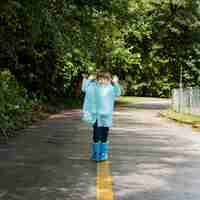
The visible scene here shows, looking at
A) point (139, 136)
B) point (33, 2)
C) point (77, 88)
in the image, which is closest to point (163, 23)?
point (77, 88)

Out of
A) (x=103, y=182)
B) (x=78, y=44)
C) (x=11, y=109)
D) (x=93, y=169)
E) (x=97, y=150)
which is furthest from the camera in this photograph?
(x=11, y=109)

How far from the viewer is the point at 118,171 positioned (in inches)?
410

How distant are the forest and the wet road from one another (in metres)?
2.14

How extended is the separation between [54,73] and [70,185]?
2729 centimetres

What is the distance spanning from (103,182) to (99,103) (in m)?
3.07

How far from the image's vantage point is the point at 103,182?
30.1ft

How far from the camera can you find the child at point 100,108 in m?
11.9

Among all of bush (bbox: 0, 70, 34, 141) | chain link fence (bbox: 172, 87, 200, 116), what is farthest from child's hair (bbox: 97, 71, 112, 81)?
chain link fence (bbox: 172, 87, 200, 116)

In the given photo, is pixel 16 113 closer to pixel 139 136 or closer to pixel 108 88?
pixel 139 136

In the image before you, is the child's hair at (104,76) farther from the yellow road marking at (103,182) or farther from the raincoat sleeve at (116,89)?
the yellow road marking at (103,182)

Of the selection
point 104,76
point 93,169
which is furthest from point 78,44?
point 93,169

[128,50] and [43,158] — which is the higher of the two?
[128,50]

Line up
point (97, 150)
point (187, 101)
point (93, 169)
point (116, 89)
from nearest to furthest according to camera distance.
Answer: point (93, 169)
point (97, 150)
point (116, 89)
point (187, 101)

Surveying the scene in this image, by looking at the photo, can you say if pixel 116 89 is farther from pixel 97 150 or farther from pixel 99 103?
pixel 97 150
